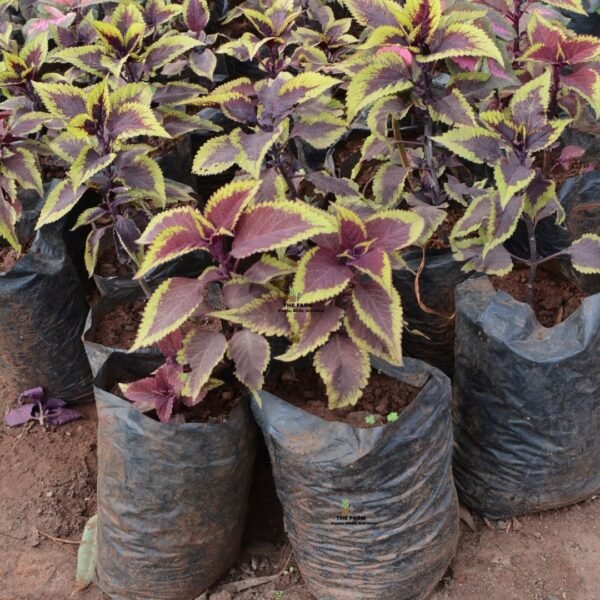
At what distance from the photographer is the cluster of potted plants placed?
5.72 ft

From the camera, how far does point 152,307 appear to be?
65.0 inches

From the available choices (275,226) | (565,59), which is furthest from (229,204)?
(565,59)

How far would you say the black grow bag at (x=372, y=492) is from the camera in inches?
71.0

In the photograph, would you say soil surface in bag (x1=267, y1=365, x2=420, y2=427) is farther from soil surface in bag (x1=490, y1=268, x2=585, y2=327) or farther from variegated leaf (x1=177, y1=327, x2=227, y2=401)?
soil surface in bag (x1=490, y1=268, x2=585, y2=327)

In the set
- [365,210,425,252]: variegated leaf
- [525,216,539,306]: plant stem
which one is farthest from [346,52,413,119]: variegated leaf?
[525,216,539,306]: plant stem

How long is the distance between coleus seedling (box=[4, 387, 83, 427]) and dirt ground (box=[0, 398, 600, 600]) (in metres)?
0.15

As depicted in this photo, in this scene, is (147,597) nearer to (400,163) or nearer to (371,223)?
(371,223)

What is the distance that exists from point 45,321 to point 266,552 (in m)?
1.08

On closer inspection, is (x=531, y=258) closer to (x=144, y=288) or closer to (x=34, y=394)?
(x=144, y=288)

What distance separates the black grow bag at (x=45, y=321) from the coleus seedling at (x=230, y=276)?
0.99 metres

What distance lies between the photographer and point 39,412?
110 inches

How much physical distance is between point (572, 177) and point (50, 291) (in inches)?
68.8

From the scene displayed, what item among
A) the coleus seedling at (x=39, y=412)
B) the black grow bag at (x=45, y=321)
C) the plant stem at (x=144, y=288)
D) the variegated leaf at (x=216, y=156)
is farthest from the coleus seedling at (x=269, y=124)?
the coleus seedling at (x=39, y=412)

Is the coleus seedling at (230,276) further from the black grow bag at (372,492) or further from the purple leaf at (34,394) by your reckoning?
the purple leaf at (34,394)
